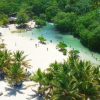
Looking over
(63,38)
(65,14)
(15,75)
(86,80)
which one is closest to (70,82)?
(86,80)

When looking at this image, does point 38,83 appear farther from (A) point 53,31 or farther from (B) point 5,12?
(B) point 5,12

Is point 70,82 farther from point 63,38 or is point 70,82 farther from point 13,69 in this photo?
point 63,38

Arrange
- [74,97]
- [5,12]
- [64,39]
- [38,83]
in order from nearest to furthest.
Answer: [74,97]
[38,83]
[64,39]
[5,12]

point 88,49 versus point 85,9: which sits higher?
point 85,9

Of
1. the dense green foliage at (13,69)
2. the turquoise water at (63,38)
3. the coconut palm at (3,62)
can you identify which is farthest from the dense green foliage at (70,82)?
the turquoise water at (63,38)

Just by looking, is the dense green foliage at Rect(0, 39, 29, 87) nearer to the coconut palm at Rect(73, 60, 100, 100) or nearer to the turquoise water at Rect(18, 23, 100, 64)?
the coconut palm at Rect(73, 60, 100, 100)

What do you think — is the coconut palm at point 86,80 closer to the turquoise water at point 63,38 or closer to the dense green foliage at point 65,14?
the turquoise water at point 63,38

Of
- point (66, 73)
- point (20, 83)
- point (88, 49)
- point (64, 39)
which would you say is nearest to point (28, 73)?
point (20, 83)
